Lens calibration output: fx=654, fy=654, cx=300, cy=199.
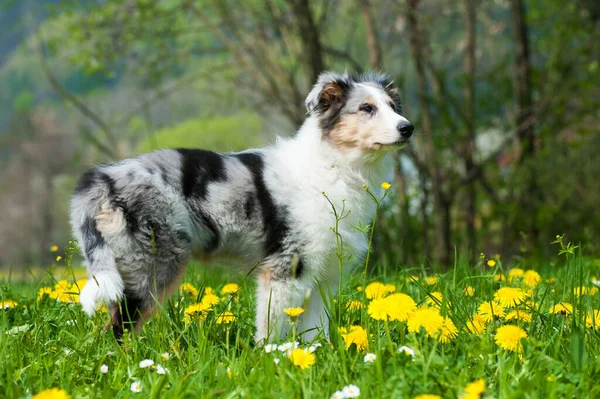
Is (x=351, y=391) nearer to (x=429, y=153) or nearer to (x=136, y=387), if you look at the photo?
(x=136, y=387)

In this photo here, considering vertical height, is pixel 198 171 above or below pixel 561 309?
above

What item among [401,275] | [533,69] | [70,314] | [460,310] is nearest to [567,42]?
[533,69]

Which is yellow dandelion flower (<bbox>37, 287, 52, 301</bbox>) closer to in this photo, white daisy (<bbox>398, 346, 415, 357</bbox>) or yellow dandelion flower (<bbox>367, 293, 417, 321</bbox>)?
yellow dandelion flower (<bbox>367, 293, 417, 321</bbox>)

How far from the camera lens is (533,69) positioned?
33.1 ft

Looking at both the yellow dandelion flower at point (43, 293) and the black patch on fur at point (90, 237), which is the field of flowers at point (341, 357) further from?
the yellow dandelion flower at point (43, 293)

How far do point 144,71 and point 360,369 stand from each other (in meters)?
9.26

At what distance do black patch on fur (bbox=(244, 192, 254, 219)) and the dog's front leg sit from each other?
1.13 ft

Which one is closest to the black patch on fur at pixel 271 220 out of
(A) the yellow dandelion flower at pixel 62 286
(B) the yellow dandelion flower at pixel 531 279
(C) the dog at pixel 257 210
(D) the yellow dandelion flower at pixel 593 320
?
(C) the dog at pixel 257 210

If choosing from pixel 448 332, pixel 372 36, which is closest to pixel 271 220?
pixel 448 332

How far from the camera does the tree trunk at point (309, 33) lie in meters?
8.52

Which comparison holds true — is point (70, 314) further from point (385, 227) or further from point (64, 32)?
point (64, 32)

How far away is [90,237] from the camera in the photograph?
3.30m

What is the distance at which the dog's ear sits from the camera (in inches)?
161

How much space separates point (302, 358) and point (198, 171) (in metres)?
1.44
